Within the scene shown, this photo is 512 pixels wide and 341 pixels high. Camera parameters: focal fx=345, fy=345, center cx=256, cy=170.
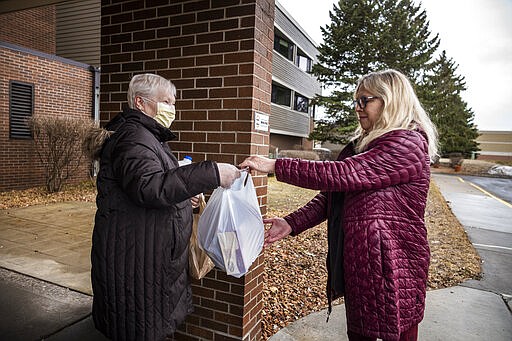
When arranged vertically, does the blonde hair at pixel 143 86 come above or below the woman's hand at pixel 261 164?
above

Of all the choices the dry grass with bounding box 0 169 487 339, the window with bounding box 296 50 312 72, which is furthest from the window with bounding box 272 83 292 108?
the dry grass with bounding box 0 169 487 339

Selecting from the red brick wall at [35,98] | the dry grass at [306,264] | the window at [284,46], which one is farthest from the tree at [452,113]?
the red brick wall at [35,98]

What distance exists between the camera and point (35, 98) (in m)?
9.09

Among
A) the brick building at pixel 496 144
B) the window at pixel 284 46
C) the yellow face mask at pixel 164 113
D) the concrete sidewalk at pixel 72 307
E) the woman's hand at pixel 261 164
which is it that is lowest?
the concrete sidewalk at pixel 72 307

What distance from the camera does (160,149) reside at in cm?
163

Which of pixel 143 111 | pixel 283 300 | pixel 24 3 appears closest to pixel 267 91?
pixel 143 111

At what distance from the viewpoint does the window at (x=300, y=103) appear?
24.1m

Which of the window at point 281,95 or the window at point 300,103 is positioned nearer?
the window at point 281,95

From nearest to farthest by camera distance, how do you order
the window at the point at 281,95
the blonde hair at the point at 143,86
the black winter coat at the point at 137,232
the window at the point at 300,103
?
the black winter coat at the point at 137,232, the blonde hair at the point at 143,86, the window at the point at 281,95, the window at the point at 300,103

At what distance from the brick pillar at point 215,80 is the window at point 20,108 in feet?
25.4

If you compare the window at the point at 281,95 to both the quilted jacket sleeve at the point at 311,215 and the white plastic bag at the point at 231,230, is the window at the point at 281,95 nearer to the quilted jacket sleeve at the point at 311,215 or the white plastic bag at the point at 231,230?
the quilted jacket sleeve at the point at 311,215

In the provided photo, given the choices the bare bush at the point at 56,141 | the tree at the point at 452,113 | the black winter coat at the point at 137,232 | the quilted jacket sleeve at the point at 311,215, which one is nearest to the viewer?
the black winter coat at the point at 137,232

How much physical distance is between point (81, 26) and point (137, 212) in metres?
12.7

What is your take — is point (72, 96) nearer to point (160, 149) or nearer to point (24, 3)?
point (24, 3)
